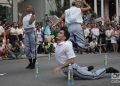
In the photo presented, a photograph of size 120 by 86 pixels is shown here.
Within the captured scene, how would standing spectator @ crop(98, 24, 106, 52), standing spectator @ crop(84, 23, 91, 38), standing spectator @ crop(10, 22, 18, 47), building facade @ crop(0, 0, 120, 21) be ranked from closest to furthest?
standing spectator @ crop(10, 22, 18, 47)
standing spectator @ crop(98, 24, 106, 52)
standing spectator @ crop(84, 23, 91, 38)
building facade @ crop(0, 0, 120, 21)

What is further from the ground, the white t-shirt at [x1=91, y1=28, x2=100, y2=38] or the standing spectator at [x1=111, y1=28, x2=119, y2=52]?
the white t-shirt at [x1=91, y1=28, x2=100, y2=38]

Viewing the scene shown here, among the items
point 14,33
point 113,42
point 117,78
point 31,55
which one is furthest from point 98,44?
point 117,78

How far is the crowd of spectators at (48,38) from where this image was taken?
23656mm

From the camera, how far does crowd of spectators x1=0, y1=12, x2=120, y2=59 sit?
77.6ft

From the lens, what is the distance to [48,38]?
27203mm

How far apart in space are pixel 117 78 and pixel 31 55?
5.57 meters

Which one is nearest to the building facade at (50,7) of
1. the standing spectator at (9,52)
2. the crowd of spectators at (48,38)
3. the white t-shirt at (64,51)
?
the crowd of spectators at (48,38)

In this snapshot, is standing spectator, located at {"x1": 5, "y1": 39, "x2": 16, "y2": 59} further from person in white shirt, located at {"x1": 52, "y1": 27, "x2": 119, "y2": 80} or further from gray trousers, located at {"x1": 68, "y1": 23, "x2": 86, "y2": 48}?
person in white shirt, located at {"x1": 52, "y1": 27, "x2": 119, "y2": 80}

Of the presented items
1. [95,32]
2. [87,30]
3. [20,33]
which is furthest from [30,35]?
[95,32]

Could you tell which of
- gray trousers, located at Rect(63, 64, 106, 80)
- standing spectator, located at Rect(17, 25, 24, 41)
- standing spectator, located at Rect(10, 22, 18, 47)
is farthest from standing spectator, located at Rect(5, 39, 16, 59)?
gray trousers, located at Rect(63, 64, 106, 80)

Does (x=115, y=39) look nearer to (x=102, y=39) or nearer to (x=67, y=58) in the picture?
(x=102, y=39)

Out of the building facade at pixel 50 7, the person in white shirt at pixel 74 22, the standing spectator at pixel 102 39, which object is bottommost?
the standing spectator at pixel 102 39

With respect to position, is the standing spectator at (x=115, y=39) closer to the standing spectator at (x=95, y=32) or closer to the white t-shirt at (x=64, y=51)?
the standing spectator at (x=95, y=32)

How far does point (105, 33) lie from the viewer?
2967cm
